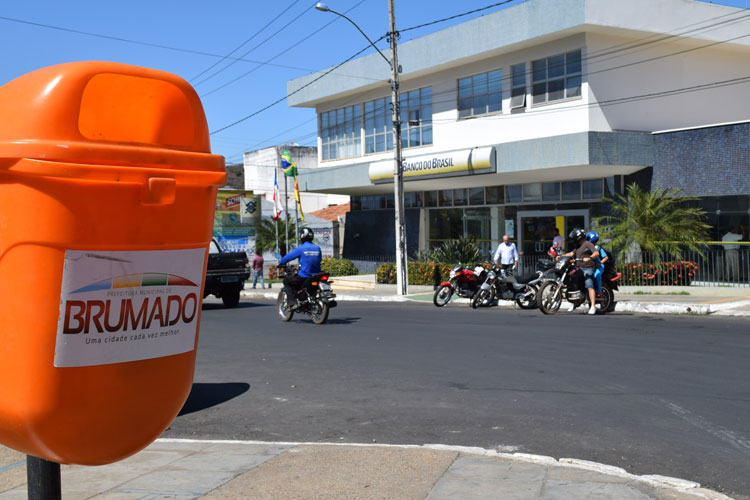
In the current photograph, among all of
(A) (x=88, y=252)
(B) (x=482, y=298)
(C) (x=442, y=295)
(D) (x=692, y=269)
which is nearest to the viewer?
(A) (x=88, y=252)

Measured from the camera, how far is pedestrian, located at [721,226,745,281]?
20.8m

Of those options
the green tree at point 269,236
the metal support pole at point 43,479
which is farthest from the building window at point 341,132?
the metal support pole at point 43,479

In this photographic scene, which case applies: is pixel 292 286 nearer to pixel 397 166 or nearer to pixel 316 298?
pixel 316 298

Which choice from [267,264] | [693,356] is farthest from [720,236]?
[267,264]

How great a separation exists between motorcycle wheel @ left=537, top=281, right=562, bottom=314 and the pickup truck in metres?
8.47

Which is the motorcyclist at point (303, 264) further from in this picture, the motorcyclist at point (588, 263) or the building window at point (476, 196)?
the building window at point (476, 196)

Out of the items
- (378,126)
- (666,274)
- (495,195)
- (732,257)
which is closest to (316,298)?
(666,274)

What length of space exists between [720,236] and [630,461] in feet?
60.4

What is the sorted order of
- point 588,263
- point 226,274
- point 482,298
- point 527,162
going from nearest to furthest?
point 588,263 → point 482,298 → point 226,274 → point 527,162

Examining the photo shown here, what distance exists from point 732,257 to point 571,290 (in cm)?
756

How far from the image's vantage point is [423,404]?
734cm

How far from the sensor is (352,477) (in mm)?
4906

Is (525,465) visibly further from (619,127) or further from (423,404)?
(619,127)

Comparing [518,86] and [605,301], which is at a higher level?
[518,86]
